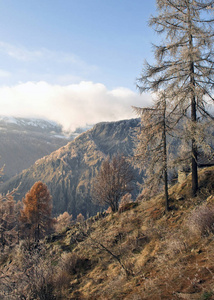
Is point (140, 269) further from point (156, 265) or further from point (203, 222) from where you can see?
point (203, 222)

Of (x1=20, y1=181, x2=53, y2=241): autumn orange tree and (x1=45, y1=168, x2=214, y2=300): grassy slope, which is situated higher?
(x1=45, y1=168, x2=214, y2=300): grassy slope

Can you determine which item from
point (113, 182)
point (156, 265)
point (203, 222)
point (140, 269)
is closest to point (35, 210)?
point (113, 182)

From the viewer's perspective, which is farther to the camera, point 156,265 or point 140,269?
point 140,269

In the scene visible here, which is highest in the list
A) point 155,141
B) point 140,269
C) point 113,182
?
point 155,141

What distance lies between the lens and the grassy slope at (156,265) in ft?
14.5

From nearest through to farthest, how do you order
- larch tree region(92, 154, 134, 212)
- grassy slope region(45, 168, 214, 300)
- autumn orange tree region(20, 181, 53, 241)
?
1. grassy slope region(45, 168, 214, 300)
2. larch tree region(92, 154, 134, 212)
3. autumn orange tree region(20, 181, 53, 241)

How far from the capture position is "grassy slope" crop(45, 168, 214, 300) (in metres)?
4.41

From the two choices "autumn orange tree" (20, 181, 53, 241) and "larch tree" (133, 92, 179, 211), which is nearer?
"larch tree" (133, 92, 179, 211)

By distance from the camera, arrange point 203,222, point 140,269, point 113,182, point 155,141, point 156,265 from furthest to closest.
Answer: point 113,182, point 155,141, point 203,222, point 140,269, point 156,265

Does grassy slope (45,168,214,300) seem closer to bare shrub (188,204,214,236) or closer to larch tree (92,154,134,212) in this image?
bare shrub (188,204,214,236)

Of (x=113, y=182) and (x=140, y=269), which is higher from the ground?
(x=113, y=182)

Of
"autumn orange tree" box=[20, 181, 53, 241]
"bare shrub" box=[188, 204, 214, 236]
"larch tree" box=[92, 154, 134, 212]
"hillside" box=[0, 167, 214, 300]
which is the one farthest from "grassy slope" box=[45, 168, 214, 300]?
"autumn orange tree" box=[20, 181, 53, 241]

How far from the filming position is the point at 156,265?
20.6 ft

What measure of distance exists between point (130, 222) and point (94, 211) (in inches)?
5372
